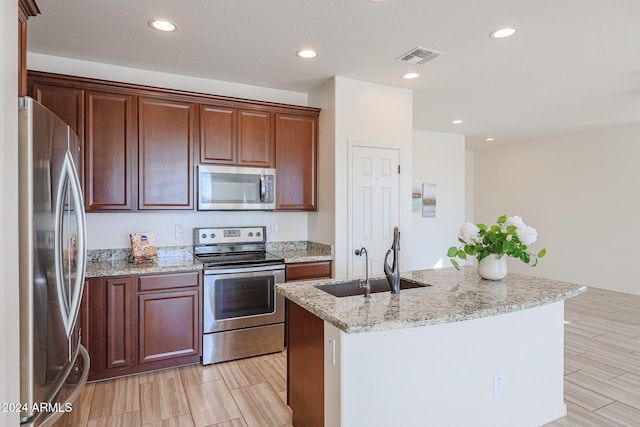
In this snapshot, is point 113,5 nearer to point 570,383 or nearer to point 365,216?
point 365,216

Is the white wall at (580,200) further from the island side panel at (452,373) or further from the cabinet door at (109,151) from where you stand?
the cabinet door at (109,151)

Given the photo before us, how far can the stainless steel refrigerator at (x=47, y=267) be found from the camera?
1.24 meters

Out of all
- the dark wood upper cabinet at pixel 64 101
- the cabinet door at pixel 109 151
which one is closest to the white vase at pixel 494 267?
the cabinet door at pixel 109 151

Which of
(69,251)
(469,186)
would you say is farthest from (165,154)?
(469,186)

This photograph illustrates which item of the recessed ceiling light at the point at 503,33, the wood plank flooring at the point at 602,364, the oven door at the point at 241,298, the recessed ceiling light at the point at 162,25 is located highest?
the recessed ceiling light at the point at 162,25

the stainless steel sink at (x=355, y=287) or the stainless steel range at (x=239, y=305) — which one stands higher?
the stainless steel sink at (x=355, y=287)

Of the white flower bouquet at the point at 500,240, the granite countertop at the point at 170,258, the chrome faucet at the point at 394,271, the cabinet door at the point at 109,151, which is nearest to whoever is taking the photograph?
the chrome faucet at the point at 394,271

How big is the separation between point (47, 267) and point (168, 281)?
1.74m

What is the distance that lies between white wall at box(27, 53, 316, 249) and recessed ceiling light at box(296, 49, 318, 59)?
3.39 feet

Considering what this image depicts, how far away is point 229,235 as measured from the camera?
3822mm

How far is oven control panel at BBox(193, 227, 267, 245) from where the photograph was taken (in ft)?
12.1

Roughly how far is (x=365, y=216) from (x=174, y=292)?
2.00m

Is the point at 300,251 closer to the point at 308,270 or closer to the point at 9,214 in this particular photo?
the point at 308,270

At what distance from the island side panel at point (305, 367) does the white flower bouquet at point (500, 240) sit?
0.96 m
